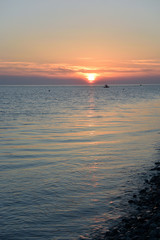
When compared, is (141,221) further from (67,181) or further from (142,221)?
(67,181)

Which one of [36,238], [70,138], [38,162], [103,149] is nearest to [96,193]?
[36,238]

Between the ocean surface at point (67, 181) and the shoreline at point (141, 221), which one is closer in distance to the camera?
the shoreline at point (141, 221)

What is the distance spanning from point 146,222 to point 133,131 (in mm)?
22170

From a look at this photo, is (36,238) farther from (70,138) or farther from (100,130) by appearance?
(100,130)

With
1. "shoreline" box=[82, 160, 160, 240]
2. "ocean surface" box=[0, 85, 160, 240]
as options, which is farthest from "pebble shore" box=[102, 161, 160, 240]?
"ocean surface" box=[0, 85, 160, 240]

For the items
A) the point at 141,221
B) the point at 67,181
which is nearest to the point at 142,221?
the point at 141,221

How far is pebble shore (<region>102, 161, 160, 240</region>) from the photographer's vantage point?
27.9 ft

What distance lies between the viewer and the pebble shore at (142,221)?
8508mm

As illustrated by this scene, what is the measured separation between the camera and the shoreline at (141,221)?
28.0ft

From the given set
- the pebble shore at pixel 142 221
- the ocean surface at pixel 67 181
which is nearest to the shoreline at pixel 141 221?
the pebble shore at pixel 142 221

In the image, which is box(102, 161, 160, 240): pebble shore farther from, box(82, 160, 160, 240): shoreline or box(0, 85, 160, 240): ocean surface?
box(0, 85, 160, 240): ocean surface

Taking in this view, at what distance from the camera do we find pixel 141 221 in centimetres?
973

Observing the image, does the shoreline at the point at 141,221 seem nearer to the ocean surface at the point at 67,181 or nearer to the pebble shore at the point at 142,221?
the pebble shore at the point at 142,221

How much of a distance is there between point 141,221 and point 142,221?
4 centimetres
